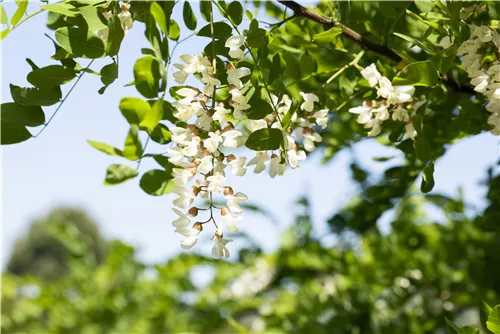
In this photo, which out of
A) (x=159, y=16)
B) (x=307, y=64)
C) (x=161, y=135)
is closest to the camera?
(x=159, y=16)

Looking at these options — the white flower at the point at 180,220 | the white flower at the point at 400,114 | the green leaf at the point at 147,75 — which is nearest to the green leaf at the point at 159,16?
the green leaf at the point at 147,75

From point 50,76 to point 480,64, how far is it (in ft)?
1.11

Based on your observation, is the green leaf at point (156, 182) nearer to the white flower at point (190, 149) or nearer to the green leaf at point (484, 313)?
the white flower at point (190, 149)

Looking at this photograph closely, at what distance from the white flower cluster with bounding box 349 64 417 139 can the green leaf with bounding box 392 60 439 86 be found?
0.22 feet

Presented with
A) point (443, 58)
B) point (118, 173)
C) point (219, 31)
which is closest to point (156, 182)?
point (118, 173)

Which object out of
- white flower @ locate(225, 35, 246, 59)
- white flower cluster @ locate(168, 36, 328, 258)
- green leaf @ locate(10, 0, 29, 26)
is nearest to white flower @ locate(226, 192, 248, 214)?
white flower cluster @ locate(168, 36, 328, 258)

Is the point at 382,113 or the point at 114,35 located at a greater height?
the point at 114,35

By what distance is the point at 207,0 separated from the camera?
0.46 metres

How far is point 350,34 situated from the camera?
21.4 inches

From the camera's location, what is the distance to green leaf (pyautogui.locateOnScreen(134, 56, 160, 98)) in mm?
408

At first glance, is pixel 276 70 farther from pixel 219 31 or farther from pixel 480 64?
pixel 480 64

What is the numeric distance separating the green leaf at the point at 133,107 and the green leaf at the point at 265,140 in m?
0.08

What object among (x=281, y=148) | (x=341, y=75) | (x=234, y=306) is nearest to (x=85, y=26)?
(x=281, y=148)

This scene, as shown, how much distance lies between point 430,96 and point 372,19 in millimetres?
102
